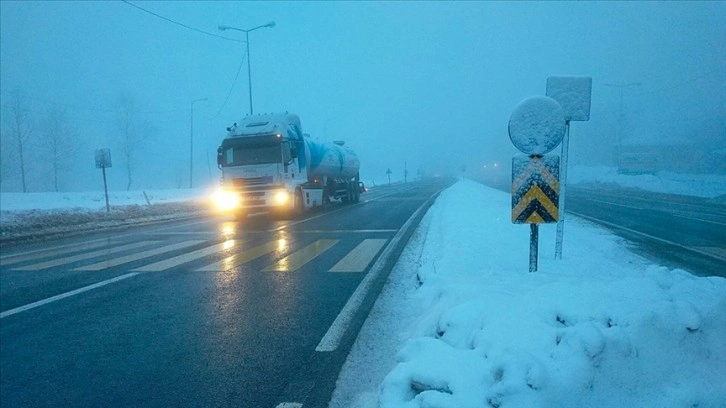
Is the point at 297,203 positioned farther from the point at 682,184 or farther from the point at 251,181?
the point at 682,184

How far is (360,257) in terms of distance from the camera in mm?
8977

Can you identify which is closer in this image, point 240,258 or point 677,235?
point 240,258

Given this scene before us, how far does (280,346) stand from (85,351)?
2066mm

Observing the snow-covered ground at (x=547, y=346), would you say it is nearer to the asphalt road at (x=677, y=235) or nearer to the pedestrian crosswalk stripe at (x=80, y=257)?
the asphalt road at (x=677, y=235)

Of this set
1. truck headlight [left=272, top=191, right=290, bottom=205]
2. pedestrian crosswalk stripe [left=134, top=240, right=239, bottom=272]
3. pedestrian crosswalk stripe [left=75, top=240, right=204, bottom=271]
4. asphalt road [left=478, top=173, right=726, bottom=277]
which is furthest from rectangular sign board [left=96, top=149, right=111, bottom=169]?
asphalt road [left=478, top=173, right=726, bottom=277]

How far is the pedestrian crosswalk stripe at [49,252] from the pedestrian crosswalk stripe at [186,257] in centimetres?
359

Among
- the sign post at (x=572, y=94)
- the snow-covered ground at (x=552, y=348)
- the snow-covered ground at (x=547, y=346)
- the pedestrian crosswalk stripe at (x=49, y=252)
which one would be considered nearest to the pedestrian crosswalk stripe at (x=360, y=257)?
the snow-covered ground at (x=547, y=346)

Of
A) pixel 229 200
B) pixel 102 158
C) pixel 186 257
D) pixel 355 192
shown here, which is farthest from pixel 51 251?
pixel 355 192

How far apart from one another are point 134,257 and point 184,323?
18.2 ft

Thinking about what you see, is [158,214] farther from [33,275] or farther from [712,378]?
[712,378]

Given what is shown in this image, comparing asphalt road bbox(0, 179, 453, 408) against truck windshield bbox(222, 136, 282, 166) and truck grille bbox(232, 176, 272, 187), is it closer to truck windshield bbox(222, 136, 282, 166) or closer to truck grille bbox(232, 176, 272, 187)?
truck grille bbox(232, 176, 272, 187)

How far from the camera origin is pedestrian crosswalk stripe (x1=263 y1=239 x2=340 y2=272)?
26.5 ft

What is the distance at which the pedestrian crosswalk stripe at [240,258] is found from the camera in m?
8.21

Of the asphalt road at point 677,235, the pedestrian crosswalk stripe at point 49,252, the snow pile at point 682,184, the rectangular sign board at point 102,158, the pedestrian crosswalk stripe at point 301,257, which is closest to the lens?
the asphalt road at point 677,235
